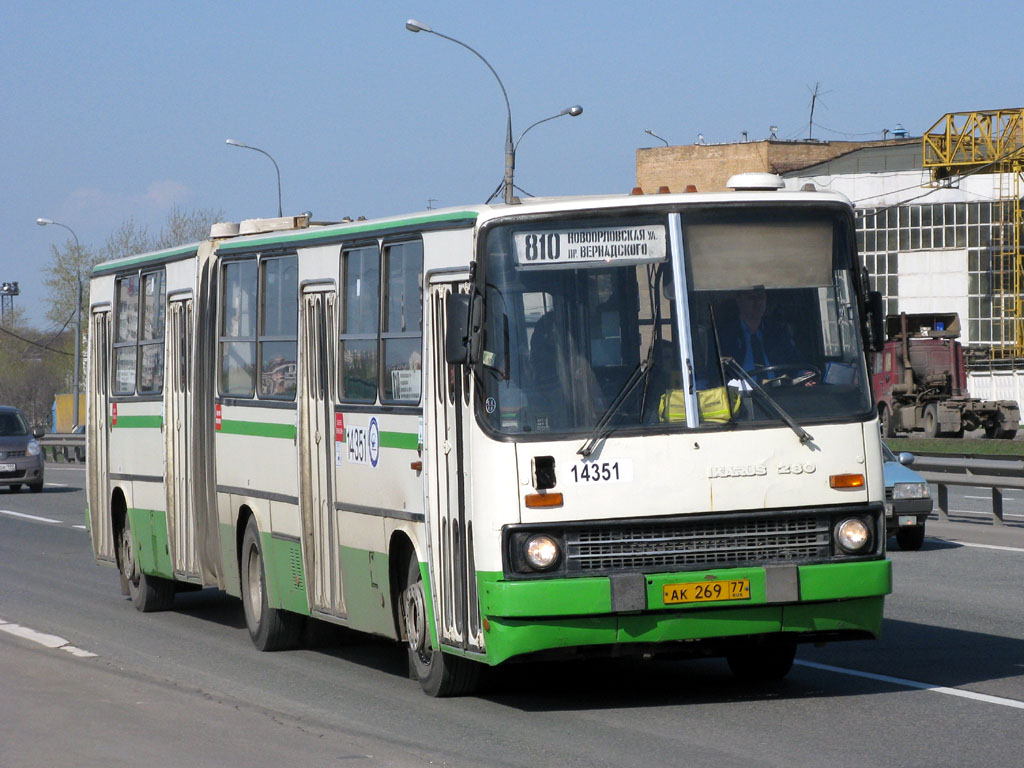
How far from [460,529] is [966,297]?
66.1m

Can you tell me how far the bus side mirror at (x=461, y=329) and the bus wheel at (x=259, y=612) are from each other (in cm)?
387

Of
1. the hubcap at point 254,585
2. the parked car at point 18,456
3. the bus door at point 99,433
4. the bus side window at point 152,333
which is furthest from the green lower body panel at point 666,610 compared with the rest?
the parked car at point 18,456

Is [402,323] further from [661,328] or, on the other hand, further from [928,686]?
[928,686]

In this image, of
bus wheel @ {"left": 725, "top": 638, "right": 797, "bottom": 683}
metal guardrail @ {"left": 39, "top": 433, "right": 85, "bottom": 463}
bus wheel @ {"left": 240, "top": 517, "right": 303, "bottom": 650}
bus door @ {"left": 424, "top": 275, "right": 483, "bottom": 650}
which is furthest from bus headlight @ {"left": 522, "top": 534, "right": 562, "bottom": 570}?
metal guardrail @ {"left": 39, "top": 433, "right": 85, "bottom": 463}

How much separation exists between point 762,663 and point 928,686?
0.95 metres

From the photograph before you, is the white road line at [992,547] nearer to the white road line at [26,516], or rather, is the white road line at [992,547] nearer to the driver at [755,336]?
the driver at [755,336]

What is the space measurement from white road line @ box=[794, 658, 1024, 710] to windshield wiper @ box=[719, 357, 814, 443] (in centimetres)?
165

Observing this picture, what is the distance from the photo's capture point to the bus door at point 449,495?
917cm

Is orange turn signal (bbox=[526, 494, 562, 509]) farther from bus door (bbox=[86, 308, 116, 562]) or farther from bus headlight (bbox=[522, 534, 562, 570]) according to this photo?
bus door (bbox=[86, 308, 116, 562])

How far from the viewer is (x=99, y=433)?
16312 mm

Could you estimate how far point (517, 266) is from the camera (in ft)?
29.9

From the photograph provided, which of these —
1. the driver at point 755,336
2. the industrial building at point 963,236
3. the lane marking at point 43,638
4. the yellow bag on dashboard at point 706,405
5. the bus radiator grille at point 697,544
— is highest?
the industrial building at point 963,236

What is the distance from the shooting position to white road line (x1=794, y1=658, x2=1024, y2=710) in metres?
9.24

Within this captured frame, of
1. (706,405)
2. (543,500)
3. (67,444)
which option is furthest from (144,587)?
(67,444)
